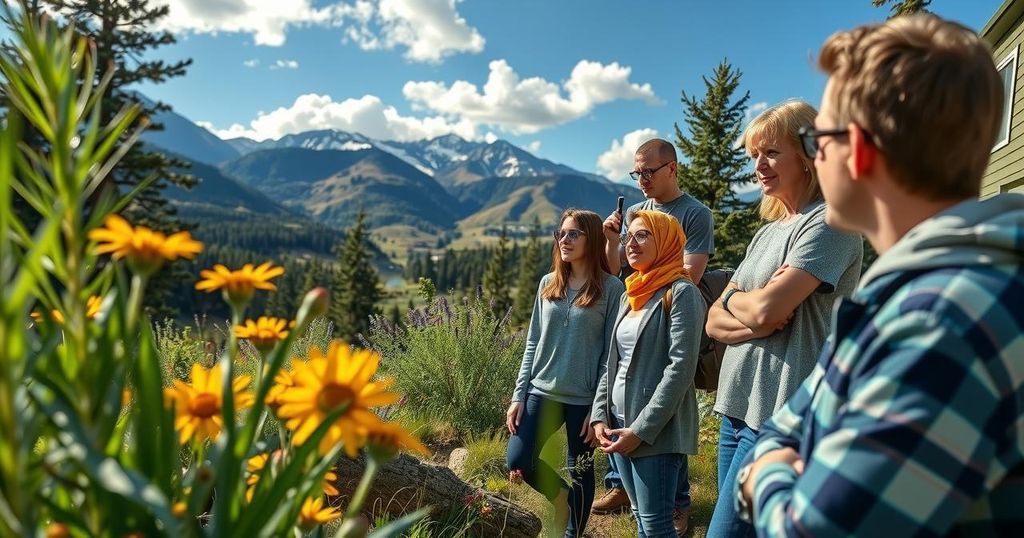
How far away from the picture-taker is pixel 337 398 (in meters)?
0.69

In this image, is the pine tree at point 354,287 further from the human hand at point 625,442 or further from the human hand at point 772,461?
the human hand at point 772,461

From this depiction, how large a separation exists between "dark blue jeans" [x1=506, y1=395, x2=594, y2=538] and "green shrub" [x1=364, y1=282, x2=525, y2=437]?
190cm

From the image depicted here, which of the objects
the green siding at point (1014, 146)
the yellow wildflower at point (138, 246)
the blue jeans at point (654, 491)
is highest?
the green siding at point (1014, 146)

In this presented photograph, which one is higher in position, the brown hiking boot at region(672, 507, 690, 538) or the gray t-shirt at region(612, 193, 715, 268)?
the gray t-shirt at region(612, 193, 715, 268)

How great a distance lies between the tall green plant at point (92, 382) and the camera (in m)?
0.47

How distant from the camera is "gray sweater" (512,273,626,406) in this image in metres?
3.13

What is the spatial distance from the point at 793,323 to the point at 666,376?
1.93 feet

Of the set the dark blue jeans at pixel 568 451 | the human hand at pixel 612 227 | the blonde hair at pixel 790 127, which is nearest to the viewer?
the blonde hair at pixel 790 127

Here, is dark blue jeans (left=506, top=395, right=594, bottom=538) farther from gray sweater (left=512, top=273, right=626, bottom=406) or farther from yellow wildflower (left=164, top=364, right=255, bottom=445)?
yellow wildflower (left=164, top=364, right=255, bottom=445)

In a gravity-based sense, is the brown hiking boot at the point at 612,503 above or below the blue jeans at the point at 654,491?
below

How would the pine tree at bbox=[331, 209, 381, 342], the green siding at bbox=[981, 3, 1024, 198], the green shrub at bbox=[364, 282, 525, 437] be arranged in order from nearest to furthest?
the green shrub at bbox=[364, 282, 525, 437] → the green siding at bbox=[981, 3, 1024, 198] → the pine tree at bbox=[331, 209, 381, 342]

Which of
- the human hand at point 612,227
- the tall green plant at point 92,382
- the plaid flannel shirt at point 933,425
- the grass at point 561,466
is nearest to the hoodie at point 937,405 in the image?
the plaid flannel shirt at point 933,425

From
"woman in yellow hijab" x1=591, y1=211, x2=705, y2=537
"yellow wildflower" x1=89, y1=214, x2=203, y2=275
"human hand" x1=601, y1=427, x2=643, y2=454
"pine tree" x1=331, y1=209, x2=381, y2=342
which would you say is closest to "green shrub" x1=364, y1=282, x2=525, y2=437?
"woman in yellow hijab" x1=591, y1=211, x2=705, y2=537

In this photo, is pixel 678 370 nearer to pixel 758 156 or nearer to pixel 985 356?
pixel 758 156
